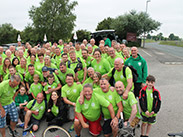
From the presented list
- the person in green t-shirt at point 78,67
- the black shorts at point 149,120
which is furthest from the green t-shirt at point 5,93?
the black shorts at point 149,120

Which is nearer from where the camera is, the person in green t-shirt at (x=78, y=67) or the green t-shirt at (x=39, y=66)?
the person in green t-shirt at (x=78, y=67)

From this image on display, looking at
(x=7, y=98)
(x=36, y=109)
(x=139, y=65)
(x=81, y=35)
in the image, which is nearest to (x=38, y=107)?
(x=36, y=109)

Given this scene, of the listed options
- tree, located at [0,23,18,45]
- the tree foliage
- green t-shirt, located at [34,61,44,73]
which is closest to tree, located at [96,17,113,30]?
the tree foliage

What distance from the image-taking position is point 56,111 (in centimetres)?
424

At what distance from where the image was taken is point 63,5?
33.2 meters

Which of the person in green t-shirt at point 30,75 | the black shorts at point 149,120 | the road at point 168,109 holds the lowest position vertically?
the road at point 168,109

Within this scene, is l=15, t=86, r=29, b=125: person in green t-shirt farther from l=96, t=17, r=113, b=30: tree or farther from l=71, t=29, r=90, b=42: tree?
l=96, t=17, r=113, b=30: tree

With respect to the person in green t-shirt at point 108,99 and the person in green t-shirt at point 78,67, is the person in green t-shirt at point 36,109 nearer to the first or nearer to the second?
the person in green t-shirt at point 78,67

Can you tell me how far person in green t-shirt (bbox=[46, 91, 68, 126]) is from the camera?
4.18m

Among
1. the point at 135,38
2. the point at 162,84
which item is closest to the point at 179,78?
the point at 162,84

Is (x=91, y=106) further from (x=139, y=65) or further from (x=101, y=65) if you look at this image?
(x=139, y=65)

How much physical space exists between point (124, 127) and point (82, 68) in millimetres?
2633

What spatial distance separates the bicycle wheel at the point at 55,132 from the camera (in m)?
3.25

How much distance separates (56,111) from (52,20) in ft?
100
